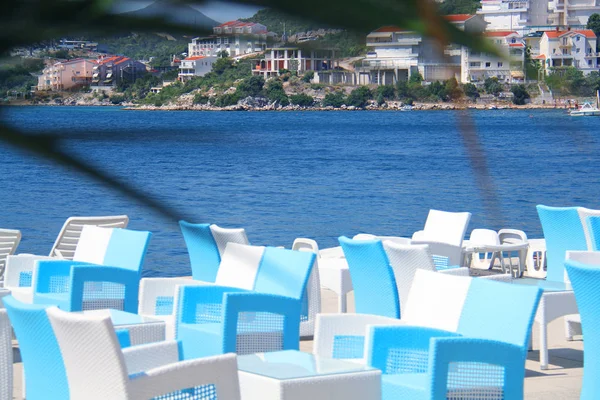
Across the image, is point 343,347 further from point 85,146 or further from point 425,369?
point 85,146

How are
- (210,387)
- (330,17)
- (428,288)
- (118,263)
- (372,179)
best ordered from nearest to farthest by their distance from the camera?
(330,17) < (210,387) < (428,288) < (118,263) < (372,179)

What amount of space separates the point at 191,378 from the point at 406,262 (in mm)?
2489

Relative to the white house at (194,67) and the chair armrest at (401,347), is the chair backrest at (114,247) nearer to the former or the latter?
the chair armrest at (401,347)

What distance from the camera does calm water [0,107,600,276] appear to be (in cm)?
54

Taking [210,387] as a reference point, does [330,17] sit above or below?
above

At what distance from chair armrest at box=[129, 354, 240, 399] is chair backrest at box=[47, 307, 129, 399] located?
72mm

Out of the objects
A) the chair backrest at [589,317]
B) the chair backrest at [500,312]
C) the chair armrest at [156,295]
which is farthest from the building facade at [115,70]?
the chair armrest at [156,295]

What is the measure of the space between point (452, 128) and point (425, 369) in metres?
3.74

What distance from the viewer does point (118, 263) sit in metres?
6.53

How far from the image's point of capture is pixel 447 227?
8570mm

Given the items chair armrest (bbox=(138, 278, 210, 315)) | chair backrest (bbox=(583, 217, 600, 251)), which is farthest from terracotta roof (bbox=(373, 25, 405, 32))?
chair backrest (bbox=(583, 217, 600, 251))

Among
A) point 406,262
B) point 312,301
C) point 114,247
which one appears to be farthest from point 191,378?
point 114,247

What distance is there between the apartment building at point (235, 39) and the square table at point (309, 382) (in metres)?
3.08

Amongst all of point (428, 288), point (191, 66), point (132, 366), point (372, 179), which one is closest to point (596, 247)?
point (428, 288)
